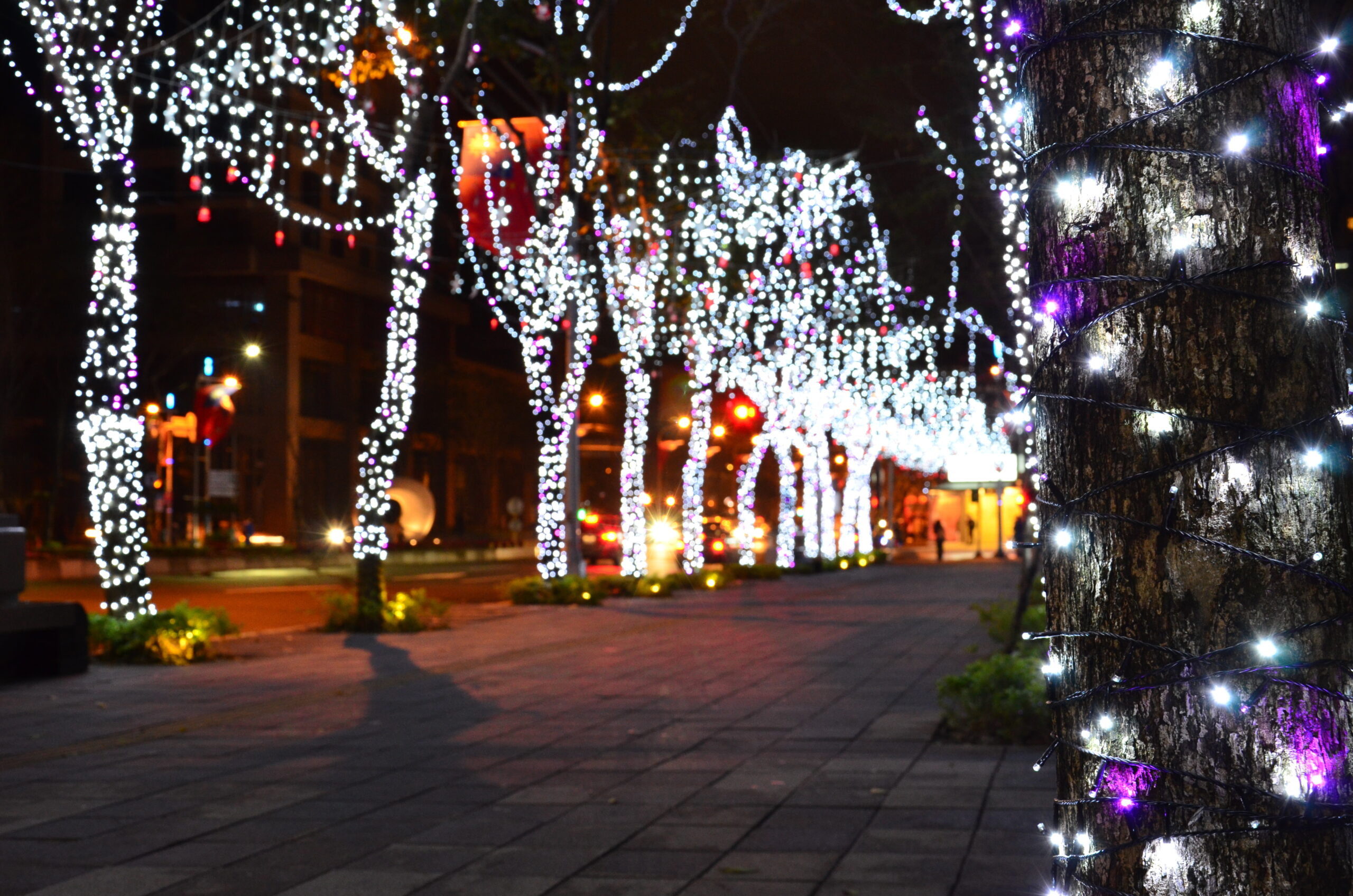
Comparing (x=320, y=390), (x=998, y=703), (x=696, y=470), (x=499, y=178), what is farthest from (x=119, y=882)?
(x=320, y=390)

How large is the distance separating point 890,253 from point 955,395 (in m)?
24.2

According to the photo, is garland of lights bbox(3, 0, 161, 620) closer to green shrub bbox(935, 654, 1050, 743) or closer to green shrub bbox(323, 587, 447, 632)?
green shrub bbox(323, 587, 447, 632)

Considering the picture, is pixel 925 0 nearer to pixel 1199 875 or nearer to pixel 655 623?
pixel 655 623

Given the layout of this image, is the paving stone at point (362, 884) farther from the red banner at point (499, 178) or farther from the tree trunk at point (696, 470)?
the tree trunk at point (696, 470)

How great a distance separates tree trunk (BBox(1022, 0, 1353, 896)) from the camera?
2.26 meters

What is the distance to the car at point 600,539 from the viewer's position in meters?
43.7

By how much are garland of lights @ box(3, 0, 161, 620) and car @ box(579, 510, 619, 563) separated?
91.8 ft

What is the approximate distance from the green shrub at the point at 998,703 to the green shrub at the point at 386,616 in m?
10.2

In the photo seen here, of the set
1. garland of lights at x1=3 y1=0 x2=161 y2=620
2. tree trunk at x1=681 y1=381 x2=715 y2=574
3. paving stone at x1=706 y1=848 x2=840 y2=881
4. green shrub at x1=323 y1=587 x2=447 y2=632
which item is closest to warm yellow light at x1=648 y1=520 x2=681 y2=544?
tree trunk at x1=681 y1=381 x2=715 y2=574

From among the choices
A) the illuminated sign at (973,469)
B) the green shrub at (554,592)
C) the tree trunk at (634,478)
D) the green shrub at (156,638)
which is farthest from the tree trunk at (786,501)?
the green shrub at (156,638)

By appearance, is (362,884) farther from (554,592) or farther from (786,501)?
(786,501)

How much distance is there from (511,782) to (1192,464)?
20.1 feet

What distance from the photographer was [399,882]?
18.6 feet

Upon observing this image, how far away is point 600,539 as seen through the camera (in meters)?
44.1
